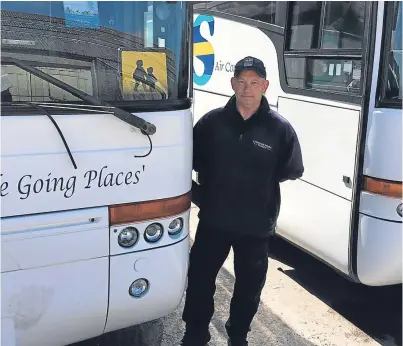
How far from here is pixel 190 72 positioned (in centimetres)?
250

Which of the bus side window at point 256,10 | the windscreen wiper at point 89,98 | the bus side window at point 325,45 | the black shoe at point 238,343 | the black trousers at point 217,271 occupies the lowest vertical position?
the black shoe at point 238,343

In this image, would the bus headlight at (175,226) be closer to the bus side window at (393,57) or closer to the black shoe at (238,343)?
the black shoe at (238,343)

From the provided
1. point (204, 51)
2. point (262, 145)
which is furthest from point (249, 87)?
point (204, 51)

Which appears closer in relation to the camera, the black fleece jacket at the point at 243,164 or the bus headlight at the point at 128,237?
the bus headlight at the point at 128,237

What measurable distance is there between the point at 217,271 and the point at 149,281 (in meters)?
0.63

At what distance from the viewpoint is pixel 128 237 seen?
2.35m

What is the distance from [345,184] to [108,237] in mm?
1813

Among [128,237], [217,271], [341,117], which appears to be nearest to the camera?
[128,237]

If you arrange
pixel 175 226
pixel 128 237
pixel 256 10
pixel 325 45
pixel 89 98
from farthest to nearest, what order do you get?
pixel 256 10
pixel 325 45
pixel 175 226
pixel 128 237
pixel 89 98

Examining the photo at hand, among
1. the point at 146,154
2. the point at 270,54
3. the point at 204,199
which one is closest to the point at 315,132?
the point at 270,54

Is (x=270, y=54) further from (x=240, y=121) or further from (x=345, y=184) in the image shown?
(x=240, y=121)

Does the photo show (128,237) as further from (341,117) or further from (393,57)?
(393,57)

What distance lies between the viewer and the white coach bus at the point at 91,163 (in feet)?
6.78

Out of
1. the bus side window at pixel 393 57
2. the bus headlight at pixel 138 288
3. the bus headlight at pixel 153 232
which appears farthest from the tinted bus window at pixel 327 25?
the bus headlight at pixel 138 288
